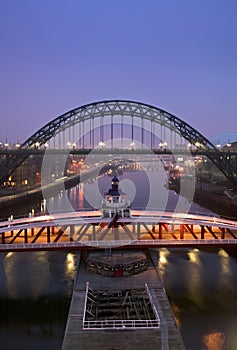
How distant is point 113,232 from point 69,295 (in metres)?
4.00

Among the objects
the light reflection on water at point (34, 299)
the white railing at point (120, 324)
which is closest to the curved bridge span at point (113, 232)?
the light reflection on water at point (34, 299)

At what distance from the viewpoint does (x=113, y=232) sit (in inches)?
793

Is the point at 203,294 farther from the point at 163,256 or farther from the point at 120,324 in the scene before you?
the point at 120,324

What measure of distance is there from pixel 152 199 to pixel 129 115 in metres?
13.5

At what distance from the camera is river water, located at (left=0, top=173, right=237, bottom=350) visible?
14.7 metres

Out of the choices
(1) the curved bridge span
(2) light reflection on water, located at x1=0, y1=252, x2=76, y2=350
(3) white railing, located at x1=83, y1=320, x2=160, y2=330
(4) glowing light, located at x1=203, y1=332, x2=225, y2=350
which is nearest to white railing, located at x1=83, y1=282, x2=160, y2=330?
(3) white railing, located at x1=83, y1=320, x2=160, y2=330

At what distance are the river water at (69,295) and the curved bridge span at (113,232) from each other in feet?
7.45

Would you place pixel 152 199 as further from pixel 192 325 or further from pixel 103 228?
pixel 192 325

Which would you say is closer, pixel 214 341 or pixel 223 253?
pixel 214 341

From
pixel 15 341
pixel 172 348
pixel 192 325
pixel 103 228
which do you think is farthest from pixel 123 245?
pixel 172 348

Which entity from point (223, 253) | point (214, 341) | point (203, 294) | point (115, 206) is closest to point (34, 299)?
point (115, 206)

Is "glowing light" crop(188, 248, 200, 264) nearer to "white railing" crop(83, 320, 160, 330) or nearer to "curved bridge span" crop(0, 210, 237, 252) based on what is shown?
"curved bridge span" crop(0, 210, 237, 252)

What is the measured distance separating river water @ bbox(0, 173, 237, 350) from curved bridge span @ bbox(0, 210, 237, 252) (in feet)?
7.45

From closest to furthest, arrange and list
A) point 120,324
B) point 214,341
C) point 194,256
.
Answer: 1. point 120,324
2. point 214,341
3. point 194,256
